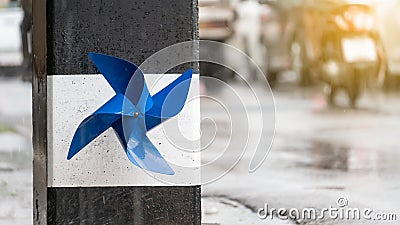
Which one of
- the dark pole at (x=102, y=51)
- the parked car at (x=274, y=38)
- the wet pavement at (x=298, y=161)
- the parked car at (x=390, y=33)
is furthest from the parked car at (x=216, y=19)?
the dark pole at (x=102, y=51)

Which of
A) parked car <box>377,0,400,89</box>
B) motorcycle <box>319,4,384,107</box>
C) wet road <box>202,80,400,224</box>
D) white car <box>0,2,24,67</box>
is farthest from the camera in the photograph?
white car <box>0,2,24,67</box>

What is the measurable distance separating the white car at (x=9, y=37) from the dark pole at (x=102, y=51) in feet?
26.5

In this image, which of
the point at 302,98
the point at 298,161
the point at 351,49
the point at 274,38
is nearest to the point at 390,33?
the point at 351,49

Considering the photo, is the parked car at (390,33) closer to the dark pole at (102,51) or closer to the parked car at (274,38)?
the parked car at (274,38)

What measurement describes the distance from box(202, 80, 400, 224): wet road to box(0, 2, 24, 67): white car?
4419 mm

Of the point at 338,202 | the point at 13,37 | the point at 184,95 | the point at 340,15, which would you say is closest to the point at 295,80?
the point at 340,15

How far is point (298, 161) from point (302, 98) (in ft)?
11.9

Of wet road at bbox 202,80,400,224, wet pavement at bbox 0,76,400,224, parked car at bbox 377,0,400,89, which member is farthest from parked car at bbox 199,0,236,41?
parked car at bbox 377,0,400,89

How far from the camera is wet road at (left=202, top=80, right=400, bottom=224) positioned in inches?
139

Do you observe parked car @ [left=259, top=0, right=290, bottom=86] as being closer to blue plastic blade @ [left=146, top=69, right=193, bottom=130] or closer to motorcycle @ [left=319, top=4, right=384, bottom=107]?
motorcycle @ [left=319, top=4, right=384, bottom=107]

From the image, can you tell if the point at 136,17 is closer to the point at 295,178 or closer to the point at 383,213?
the point at 383,213

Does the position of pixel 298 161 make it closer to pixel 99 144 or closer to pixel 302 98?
pixel 99 144

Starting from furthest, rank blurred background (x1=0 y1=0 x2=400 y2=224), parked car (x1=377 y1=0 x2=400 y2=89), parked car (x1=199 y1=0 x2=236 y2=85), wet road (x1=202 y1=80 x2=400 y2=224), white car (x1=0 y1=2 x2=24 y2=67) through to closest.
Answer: white car (x1=0 y1=2 x2=24 y2=67), parked car (x1=199 y1=0 x2=236 y2=85), parked car (x1=377 y1=0 x2=400 y2=89), blurred background (x1=0 y1=0 x2=400 y2=224), wet road (x1=202 y1=80 x2=400 y2=224)

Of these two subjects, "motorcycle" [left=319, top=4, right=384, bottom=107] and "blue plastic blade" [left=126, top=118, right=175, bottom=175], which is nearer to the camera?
"blue plastic blade" [left=126, top=118, right=175, bottom=175]
